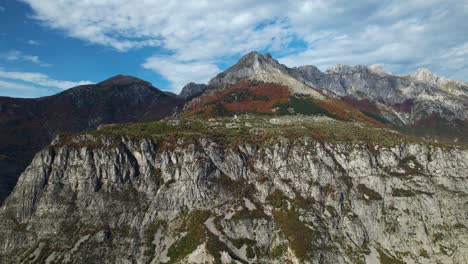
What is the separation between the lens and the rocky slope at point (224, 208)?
15800 centimetres

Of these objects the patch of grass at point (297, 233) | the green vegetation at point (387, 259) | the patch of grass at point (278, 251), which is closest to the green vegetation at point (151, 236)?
the patch of grass at point (278, 251)

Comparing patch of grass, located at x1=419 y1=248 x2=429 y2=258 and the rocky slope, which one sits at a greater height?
the rocky slope

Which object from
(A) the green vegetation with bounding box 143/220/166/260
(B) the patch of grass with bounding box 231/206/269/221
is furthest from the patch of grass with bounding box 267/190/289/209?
(A) the green vegetation with bounding box 143/220/166/260

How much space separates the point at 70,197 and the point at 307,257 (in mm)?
120366

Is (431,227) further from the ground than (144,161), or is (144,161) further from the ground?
(144,161)

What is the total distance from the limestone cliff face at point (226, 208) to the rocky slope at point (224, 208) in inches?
20.8

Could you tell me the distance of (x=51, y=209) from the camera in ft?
557

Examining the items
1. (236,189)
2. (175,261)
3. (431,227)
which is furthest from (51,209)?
(431,227)

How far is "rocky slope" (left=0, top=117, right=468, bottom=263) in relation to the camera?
6220 inches

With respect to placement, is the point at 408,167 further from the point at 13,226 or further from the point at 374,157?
the point at 13,226

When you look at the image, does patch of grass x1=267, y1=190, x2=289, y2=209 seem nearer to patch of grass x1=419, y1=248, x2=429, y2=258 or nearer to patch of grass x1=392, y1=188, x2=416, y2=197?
patch of grass x1=392, y1=188, x2=416, y2=197

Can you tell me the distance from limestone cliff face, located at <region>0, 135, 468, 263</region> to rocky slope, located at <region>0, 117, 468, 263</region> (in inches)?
20.8

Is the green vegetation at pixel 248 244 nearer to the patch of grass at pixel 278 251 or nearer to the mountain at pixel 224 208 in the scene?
the mountain at pixel 224 208

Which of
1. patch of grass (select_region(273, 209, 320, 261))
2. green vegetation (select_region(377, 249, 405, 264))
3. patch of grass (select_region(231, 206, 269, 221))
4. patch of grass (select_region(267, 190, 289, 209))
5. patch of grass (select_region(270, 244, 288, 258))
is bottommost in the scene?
green vegetation (select_region(377, 249, 405, 264))
